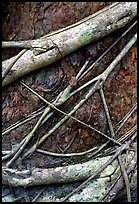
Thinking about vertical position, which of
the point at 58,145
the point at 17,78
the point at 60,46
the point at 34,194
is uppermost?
the point at 60,46

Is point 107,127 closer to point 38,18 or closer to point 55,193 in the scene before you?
point 55,193

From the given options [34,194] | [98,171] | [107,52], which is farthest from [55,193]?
[107,52]

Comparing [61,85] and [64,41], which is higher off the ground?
[64,41]
